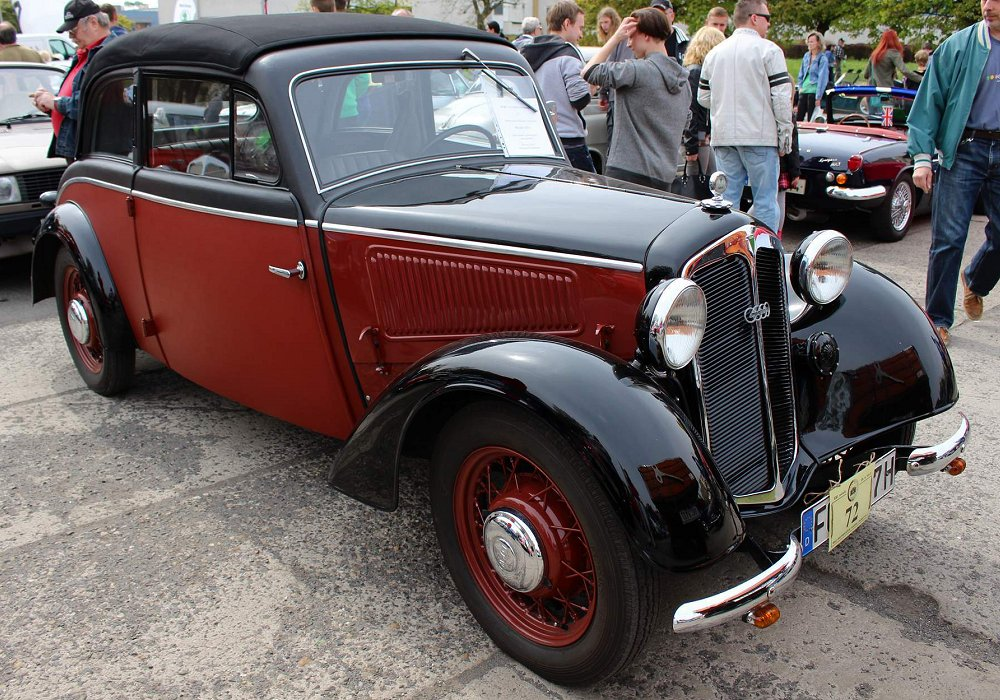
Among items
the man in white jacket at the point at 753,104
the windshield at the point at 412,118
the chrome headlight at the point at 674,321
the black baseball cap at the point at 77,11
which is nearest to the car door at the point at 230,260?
the windshield at the point at 412,118

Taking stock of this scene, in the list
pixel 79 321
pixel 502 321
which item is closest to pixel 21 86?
pixel 79 321

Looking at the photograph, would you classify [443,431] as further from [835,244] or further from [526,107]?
[526,107]

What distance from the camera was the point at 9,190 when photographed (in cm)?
620

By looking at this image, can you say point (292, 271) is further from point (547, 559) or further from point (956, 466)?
point (956, 466)

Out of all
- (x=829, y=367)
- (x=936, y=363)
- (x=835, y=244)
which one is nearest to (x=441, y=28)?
(x=835, y=244)

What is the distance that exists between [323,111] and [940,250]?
3516 mm

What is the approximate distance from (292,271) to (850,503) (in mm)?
1998

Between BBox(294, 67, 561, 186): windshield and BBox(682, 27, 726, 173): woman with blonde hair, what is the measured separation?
12.5 ft

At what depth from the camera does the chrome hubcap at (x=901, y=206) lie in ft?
25.5

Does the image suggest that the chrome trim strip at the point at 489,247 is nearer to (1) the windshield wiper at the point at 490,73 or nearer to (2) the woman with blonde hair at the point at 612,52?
(1) the windshield wiper at the point at 490,73

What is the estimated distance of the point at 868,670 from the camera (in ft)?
7.97

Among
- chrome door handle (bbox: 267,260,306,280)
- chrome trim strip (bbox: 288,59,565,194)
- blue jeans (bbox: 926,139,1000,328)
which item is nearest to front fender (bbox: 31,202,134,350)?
chrome door handle (bbox: 267,260,306,280)

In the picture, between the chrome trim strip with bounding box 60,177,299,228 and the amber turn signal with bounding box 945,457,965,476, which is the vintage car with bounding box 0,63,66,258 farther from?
the amber turn signal with bounding box 945,457,965,476

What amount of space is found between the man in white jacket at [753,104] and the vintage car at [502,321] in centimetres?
256
